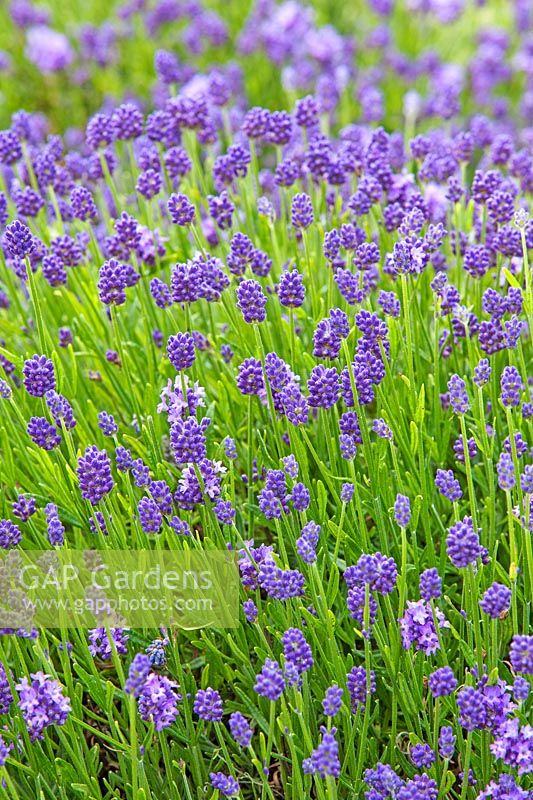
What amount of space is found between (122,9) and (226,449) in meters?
6.55

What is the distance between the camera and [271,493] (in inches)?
96.2

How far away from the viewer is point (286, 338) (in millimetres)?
3416

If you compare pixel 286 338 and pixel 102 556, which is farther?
pixel 286 338

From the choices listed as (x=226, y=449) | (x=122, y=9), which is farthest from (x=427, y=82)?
(x=226, y=449)

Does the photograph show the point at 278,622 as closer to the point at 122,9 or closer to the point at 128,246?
the point at 128,246

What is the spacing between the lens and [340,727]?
2.70m

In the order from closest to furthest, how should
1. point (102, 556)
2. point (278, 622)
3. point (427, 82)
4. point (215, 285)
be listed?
1. point (278, 622)
2. point (102, 556)
3. point (215, 285)
4. point (427, 82)

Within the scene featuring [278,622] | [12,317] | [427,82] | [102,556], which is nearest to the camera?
[278,622]

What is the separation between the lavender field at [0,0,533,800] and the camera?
2408mm

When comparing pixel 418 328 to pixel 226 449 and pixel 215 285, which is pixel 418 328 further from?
pixel 226 449

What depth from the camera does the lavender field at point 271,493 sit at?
2.41 metres

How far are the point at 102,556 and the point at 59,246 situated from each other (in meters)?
1.22

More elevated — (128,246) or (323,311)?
(128,246)

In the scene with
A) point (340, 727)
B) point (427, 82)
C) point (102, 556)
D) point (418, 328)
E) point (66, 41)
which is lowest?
point (340, 727)
